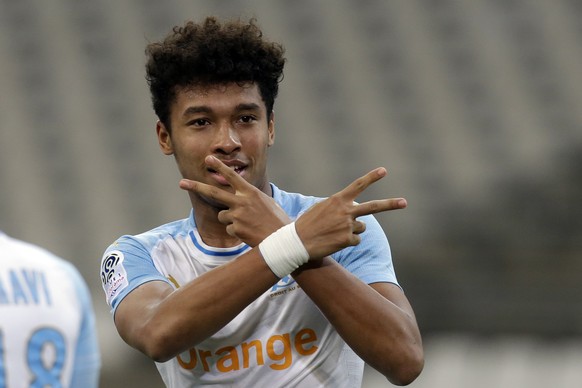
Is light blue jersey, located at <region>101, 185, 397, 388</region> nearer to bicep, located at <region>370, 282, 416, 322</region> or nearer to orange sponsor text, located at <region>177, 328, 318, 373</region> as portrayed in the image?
orange sponsor text, located at <region>177, 328, 318, 373</region>

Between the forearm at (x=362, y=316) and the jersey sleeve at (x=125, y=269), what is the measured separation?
66 cm

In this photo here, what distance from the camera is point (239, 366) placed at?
3.93 m

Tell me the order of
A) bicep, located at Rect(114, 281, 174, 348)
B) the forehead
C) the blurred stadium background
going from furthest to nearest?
1. the blurred stadium background
2. the forehead
3. bicep, located at Rect(114, 281, 174, 348)

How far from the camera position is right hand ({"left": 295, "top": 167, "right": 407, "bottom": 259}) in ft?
11.1

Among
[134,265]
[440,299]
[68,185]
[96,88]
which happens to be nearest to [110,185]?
[68,185]

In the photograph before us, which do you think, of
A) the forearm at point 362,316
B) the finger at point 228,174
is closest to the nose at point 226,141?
the finger at point 228,174

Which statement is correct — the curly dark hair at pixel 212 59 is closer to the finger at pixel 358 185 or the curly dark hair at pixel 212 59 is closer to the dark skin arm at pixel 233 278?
the dark skin arm at pixel 233 278

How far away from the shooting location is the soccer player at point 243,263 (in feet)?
11.2

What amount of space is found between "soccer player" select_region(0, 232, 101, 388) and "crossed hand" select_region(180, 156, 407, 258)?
731 mm

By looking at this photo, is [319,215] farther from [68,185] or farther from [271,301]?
[68,185]

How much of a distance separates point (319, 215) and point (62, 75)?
391 inches

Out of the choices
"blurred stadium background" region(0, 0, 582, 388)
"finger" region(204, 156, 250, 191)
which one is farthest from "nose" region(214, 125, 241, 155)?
Answer: "blurred stadium background" region(0, 0, 582, 388)

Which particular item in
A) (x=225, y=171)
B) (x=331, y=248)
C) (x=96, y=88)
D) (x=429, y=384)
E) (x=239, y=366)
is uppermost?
(x=96, y=88)

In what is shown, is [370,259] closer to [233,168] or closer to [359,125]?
[233,168]
